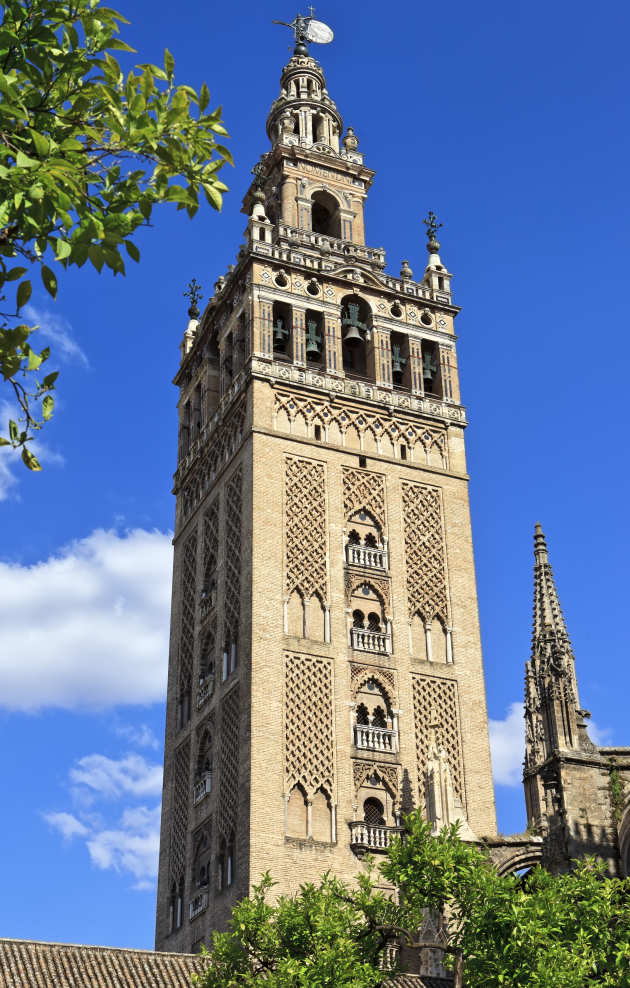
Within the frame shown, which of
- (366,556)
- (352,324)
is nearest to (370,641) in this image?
(366,556)

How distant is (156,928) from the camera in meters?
39.0

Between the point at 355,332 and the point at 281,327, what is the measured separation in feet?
8.54

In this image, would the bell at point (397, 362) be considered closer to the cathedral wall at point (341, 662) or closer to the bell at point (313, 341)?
the bell at point (313, 341)

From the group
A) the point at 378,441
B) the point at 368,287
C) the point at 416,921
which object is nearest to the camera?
the point at 416,921

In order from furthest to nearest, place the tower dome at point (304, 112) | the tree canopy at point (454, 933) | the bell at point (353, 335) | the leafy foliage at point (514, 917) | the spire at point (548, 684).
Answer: the tower dome at point (304, 112) → the bell at point (353, 335) → the spire at point (548, 684) → the tree canopy at point (454, 933) → the leafy foliage at point (514, 917)

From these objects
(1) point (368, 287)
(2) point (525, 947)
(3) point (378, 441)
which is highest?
(1) point (368, 287)

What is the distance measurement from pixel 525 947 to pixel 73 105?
16.1 m

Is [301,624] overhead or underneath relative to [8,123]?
overhead

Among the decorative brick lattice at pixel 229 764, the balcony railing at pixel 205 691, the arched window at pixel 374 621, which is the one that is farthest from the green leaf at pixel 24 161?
the balcony railing at pixel 205 691

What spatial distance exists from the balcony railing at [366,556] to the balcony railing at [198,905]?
10.4 meters

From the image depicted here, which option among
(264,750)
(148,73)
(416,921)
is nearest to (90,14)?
(148,73)

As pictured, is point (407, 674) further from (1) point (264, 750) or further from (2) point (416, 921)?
(2) point (416, 921)

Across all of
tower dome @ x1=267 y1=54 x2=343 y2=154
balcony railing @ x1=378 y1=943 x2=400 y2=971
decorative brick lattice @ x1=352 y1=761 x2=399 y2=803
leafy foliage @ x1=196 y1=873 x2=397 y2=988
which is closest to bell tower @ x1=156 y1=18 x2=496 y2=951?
decorative brick lattice @ x1=352 y1=761 x2=399 y2=803

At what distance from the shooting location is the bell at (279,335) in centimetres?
4206
